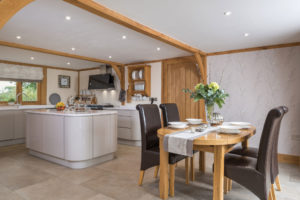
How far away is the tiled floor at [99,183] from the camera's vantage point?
2.26m

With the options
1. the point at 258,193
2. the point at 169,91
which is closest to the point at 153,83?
the point at 169,91

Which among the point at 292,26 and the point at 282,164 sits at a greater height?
the point at 292,26

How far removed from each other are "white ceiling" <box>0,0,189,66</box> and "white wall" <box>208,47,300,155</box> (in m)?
1.10

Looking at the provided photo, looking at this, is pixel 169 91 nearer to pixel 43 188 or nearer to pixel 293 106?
pixel 293 106

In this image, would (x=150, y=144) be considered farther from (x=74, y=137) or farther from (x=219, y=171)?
(x=74, y=137)

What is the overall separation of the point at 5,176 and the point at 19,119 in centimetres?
236

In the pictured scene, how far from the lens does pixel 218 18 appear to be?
2.56 meters

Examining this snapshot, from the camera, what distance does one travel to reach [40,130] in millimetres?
3670

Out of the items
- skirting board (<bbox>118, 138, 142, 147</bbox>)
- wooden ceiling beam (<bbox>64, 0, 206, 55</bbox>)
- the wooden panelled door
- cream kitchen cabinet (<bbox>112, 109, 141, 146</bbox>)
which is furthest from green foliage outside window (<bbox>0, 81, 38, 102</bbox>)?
wooden ceiling beam (<bbox>64, 0, 206, 55</bbox>)

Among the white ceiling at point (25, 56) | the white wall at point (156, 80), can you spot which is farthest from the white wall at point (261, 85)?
the white ceiling at point (25, 56)

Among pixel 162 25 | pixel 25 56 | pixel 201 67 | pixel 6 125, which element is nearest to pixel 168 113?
pixel 162 25

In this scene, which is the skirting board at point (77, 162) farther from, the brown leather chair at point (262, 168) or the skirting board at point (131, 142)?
the brown leather chair at point (262, 168)

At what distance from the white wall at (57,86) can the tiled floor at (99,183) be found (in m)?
3.47

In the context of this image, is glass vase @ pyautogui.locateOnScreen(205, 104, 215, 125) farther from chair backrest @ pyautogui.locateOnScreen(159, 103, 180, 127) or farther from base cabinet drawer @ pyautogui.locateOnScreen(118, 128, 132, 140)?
base cabinet drawer @ pyautogui.locateOnScreen(118, 128, 132, 140)
